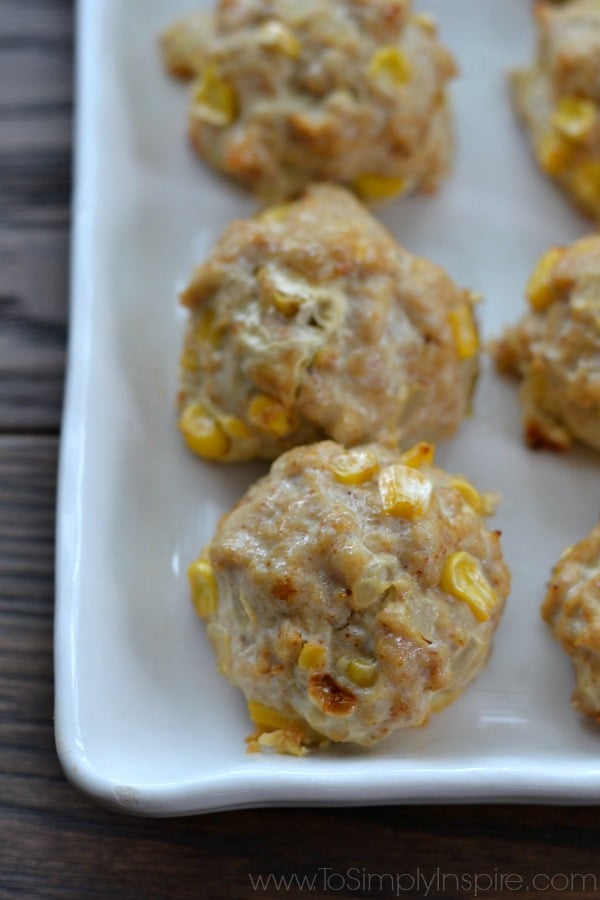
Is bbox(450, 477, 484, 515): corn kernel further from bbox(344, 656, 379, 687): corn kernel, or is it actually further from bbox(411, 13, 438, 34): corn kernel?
bbox(411, 13, 438, 34): corn kernel

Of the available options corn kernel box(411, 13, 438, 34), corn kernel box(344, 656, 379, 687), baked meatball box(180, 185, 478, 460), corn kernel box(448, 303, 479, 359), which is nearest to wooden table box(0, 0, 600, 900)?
corn kernel box(344, 656, 379, 687)

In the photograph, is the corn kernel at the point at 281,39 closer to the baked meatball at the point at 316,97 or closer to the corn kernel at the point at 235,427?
the baked meatball at the point at 316,97

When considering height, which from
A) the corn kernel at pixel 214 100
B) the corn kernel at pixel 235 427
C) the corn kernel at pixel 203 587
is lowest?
the corn kernel at pixel 203 587

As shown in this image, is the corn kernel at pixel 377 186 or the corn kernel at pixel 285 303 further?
the corn kernel at pixel 377 186

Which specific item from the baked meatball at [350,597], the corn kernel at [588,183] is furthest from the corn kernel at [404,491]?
the corn kernel at [588,183]

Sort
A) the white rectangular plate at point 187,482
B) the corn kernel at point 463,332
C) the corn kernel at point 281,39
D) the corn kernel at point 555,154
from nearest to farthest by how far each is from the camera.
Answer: the white rectangular plate at point 187,482
the corn kernel at point 463,332
the corn kernel at point 281,39
the corn kernel at point 555,154

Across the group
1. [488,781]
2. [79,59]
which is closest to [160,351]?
[79,59]

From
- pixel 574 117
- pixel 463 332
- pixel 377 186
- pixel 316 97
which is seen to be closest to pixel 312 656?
pixel 463 332
